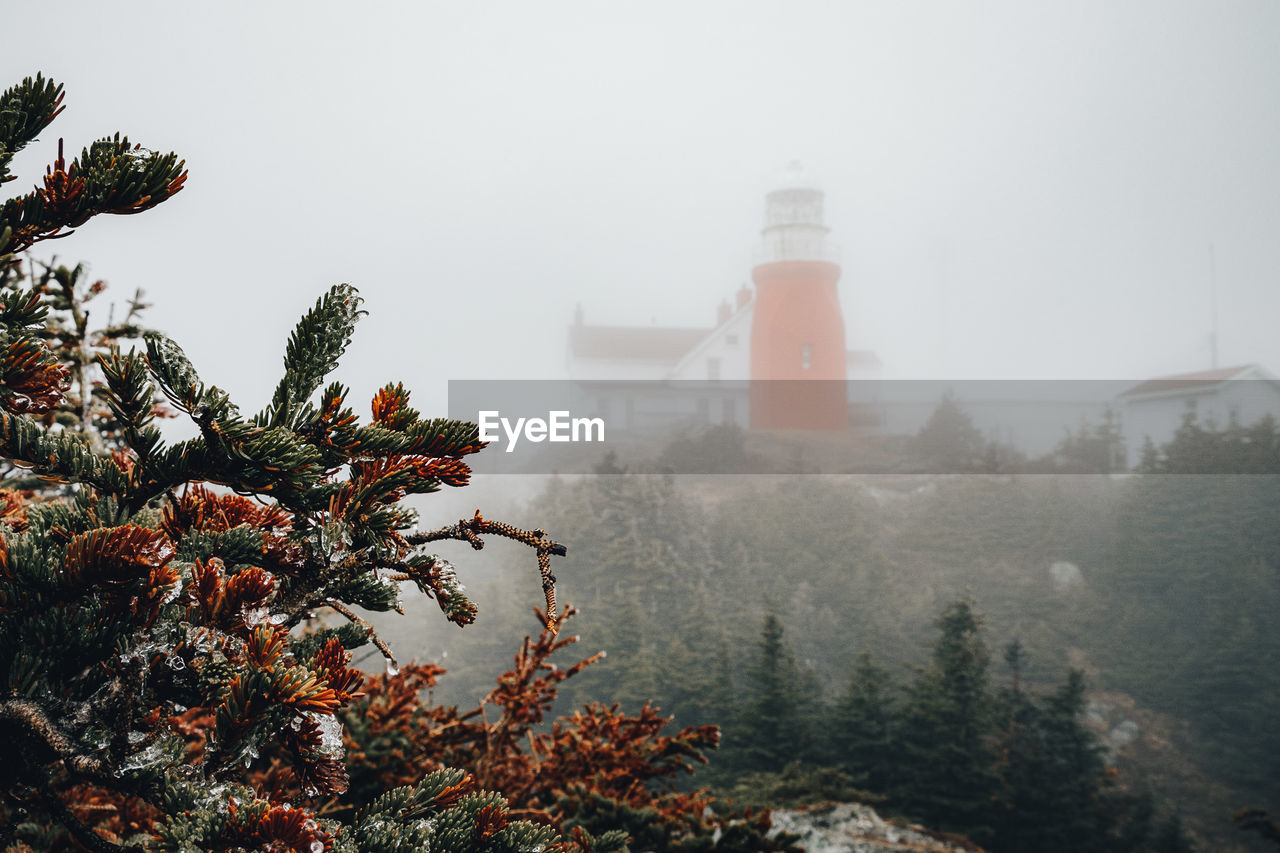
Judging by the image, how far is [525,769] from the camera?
6.66 feet

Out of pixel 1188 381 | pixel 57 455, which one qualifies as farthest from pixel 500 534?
pixel 1188 381

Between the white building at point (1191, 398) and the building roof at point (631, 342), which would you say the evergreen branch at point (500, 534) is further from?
the building roof at point (631, 342)

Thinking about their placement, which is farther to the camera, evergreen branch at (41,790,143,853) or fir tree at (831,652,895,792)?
fir tree at (831,652,895,792)

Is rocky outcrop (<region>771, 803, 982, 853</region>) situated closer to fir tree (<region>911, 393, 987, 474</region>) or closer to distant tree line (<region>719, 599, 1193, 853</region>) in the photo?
distant tree line (<region>719, 599, 1193, 853</region>)

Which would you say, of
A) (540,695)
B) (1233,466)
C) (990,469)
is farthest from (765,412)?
(540,695)

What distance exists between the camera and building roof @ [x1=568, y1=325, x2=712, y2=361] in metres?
31.5

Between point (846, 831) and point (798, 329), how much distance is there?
23.4 meters

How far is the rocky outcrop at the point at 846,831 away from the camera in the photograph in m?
4.23

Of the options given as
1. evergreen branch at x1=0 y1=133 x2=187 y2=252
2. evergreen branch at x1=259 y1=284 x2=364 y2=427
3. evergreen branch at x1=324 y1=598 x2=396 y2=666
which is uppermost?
evergreen branch at x1=0 y1=133 x2=187 y2=252

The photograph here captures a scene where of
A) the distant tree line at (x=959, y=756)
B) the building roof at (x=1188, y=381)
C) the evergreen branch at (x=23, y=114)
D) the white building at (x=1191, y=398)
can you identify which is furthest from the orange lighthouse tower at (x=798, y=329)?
the evergreen branch at (x=23, y=114)

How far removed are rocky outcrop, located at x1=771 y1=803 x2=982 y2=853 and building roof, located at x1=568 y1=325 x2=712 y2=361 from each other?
88.4 feet

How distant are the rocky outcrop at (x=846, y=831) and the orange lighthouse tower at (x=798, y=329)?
2277cm

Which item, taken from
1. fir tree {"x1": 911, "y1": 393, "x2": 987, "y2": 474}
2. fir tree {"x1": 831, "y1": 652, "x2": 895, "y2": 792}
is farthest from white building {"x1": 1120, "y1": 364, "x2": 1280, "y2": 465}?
fir tree {"x1": 831, "y1": 652, "x2": 895, "y2": 792}

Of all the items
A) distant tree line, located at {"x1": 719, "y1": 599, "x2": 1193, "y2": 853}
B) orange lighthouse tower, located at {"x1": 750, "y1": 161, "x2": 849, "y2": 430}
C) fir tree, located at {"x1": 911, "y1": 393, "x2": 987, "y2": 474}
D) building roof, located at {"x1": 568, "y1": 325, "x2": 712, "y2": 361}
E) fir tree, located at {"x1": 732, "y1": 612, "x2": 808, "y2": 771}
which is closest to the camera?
distant tree line, located at {"x1": 719, "y1": 599, "x2": 1193, "y2": 853}
